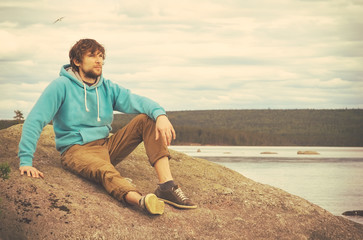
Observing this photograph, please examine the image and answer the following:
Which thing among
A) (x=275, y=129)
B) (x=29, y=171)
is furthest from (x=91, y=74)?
(x=275, y=129)

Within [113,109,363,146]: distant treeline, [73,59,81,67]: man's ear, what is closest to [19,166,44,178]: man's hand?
[73,59,81,67]: man's ear

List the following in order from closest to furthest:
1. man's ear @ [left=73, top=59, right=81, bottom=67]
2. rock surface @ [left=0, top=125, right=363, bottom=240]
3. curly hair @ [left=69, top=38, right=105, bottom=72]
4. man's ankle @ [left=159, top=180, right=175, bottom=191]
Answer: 1. rock surface @ [left=0, top=125, right=363, bottom=240]
2. man's ankle @ [left=159, top=180, right=175, bottom=191]
3. curly hair @ [left=69, top=38, right=105, bottom=72]
4. man's ear @ [left=73, top=59, right=81, bottom=67]

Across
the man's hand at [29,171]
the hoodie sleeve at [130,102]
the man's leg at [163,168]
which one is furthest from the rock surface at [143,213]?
the hoodie sleeve at [130,102]

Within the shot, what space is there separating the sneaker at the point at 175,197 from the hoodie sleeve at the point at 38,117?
1.48 metres

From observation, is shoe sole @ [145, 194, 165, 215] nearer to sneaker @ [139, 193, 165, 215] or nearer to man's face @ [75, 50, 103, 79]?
sneaker @ [139, 193, 165, 215]

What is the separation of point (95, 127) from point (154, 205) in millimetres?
1319

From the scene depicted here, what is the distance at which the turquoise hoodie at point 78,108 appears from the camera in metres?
5.63

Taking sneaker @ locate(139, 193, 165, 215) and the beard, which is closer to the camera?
sneaker @ locate(139, 193, 165, 215)

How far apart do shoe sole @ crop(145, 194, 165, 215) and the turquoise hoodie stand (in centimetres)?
92

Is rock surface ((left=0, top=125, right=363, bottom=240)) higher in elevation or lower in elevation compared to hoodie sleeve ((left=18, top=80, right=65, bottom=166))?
lower

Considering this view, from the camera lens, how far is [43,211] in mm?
5031

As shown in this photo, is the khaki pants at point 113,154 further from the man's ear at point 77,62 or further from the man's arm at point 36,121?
the man's ear at point 77,62

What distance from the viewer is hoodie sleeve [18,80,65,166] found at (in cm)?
550

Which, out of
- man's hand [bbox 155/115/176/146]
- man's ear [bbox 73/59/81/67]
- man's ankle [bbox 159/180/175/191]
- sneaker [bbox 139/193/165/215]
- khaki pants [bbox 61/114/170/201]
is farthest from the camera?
man's ear [bbox 73/59/81/67]
